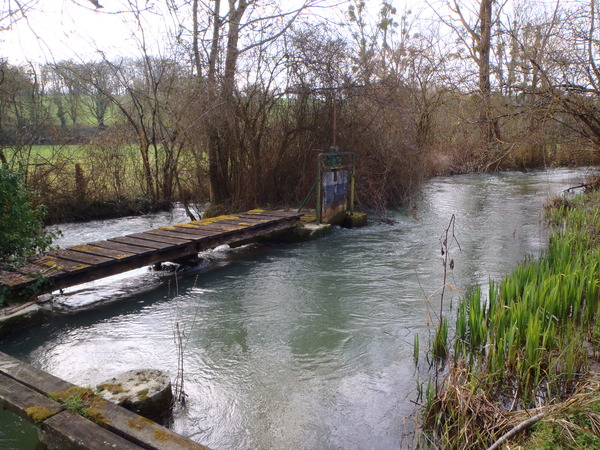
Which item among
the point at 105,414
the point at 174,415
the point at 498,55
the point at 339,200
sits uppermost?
the point at 498,55

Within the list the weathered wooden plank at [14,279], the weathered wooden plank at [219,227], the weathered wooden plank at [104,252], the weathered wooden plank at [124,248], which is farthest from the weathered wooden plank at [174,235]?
the weathered wooden plank at [14,279]

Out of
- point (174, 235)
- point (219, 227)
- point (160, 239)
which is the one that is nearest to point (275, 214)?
point (219, 227)

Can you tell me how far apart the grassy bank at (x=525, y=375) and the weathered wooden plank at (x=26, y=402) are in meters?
2.56

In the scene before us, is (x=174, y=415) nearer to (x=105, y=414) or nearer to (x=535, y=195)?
(x=105, y=414)

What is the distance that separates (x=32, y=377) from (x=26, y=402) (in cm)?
38

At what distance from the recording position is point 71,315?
20.9 feet

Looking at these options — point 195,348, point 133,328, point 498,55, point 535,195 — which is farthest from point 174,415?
point 498,55

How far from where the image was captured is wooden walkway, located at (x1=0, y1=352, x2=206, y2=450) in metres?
3.03

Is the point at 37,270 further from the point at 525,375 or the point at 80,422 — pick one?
the point at 525,375

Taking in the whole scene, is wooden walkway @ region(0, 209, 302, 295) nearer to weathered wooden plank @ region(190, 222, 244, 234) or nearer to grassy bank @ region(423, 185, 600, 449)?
weathered wooden plank @ region(190, 222, 244, 234)

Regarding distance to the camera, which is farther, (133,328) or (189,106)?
(189,106)

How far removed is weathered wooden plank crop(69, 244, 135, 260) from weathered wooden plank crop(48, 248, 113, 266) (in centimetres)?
8

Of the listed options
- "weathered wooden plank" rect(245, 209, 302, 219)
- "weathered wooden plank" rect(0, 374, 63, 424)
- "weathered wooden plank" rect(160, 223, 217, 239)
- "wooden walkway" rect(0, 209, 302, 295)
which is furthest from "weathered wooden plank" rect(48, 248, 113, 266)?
"weathered wooden plank" rect(245, 209, 302, 219)

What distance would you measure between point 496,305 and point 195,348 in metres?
3.01
